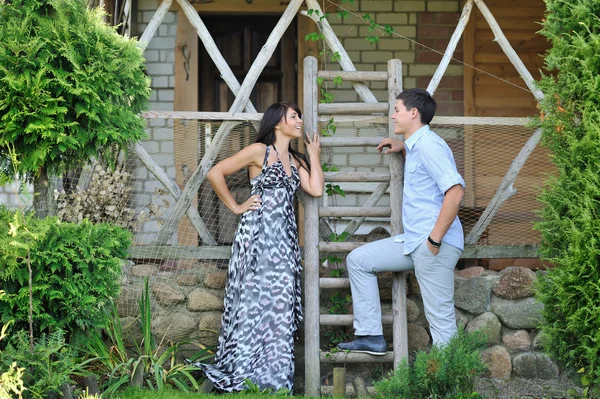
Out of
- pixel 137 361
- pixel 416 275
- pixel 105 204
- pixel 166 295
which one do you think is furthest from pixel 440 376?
pixel 105 204

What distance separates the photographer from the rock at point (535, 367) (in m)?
5.91

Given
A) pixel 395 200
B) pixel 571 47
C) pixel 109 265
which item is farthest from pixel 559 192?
pixel 109 265

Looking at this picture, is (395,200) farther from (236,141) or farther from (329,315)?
(236,141)

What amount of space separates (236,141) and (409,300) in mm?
1755

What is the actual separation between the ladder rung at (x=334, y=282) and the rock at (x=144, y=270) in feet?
4.12

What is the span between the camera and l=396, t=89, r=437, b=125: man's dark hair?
5.33 metres

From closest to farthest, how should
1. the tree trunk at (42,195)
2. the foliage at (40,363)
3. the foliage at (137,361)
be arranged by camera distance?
1. the foliage at (40,363)
2. the tree trunk at (42,195)
3. the foliage at (137,361)

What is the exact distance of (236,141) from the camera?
6293 mm

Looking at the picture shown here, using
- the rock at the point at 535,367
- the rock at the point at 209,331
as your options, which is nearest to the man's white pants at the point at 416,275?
the rock at the point at 535,367

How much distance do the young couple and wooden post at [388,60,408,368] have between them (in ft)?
0.48

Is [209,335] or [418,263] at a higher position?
[418,263]

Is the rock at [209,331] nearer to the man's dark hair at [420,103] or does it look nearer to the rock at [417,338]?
the rock at [417,338]

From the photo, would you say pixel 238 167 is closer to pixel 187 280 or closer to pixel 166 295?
pixel 187 280

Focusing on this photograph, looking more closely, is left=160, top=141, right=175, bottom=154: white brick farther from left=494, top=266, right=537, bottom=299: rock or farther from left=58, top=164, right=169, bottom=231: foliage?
left=494, top=266, right=537, bottom=299: rock
